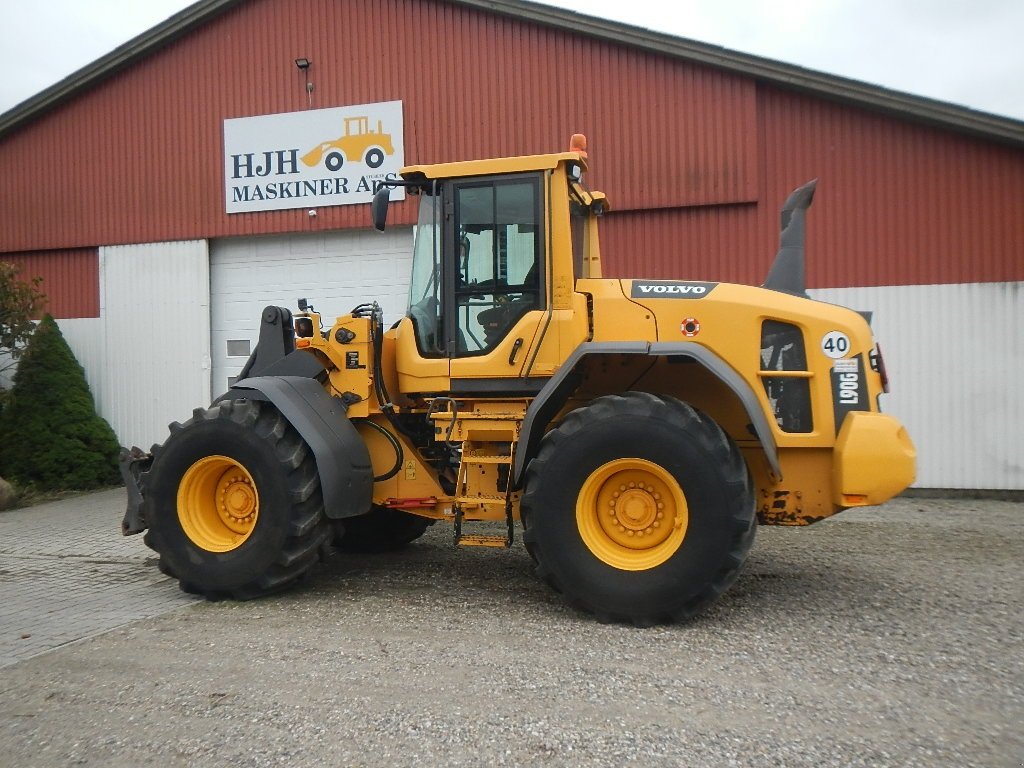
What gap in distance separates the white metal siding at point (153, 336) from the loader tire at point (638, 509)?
8.72 meters

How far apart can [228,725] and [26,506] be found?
878 centimetres

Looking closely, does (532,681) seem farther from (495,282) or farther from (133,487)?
(133,487)

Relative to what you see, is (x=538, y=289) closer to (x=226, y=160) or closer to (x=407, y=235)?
(x=407, y=235)

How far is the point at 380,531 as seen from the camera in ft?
24.4

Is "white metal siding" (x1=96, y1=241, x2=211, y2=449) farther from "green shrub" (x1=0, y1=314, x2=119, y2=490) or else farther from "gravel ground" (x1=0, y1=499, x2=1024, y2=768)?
"gravel ground" (x1=0, y1=499, x2=1024, y2=768)

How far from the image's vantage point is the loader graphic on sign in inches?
469

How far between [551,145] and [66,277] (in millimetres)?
7718

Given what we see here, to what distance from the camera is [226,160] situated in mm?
12508

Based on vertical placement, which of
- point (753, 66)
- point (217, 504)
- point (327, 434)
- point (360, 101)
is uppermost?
point (360, 101)

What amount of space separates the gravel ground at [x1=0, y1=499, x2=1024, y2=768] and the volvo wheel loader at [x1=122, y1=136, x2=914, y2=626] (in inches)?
19.4

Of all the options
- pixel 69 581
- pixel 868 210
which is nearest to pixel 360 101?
pixel 868 210

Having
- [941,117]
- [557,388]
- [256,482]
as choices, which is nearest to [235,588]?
[256,482]

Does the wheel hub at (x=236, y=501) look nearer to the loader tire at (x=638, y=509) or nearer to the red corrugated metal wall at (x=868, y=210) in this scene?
the loader tire at (x=638, y=509)

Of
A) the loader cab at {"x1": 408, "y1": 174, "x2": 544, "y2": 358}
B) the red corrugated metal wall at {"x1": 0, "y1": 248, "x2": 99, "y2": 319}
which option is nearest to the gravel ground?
the loader cab at {"x1": 408, "y1": 174, "x2": 544, "y2": 358}
